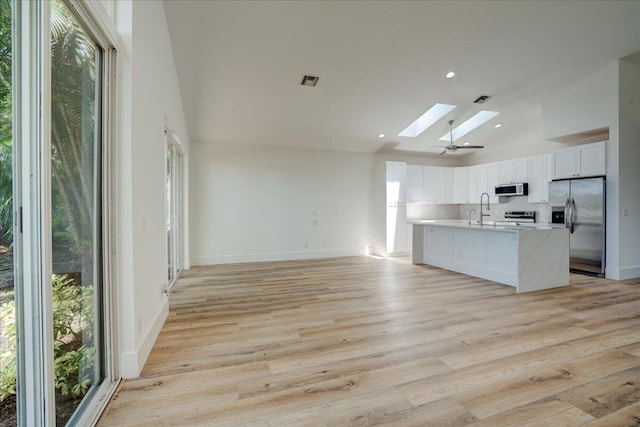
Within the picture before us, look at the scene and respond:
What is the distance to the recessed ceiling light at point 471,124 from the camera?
19.9 ft

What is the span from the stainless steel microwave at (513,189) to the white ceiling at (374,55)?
5.28 feet

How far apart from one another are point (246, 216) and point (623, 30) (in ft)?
22.5

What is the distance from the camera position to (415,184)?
7387 mm

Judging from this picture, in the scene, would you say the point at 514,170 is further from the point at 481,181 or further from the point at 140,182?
the point at 140,182

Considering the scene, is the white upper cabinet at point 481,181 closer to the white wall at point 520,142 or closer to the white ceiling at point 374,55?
the white wall at point 520,142

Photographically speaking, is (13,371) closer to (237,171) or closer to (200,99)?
(200,99)

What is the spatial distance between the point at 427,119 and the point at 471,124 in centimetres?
113

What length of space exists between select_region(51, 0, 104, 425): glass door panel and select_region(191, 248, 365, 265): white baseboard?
4229 mm

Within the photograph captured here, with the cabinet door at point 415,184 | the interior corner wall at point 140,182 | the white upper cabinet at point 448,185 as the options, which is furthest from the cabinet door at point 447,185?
the interior corner wall at point 140,182

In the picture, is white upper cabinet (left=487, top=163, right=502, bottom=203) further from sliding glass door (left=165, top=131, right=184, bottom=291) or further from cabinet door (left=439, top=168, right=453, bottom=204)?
sliding glass door (left=165, top=131, right=184, bottom=291)

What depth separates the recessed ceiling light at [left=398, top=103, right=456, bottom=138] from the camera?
5784 millimetres

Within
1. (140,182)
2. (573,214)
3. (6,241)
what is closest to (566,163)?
(573,214)

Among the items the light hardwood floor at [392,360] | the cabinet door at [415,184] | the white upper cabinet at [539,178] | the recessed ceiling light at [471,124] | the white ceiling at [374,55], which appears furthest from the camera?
the cabinet door at [415,184]

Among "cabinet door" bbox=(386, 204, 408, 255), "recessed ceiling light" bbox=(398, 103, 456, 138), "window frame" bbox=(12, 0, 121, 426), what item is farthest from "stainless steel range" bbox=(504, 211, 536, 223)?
"window frame" bbox=(12, 0, 121, 426)
